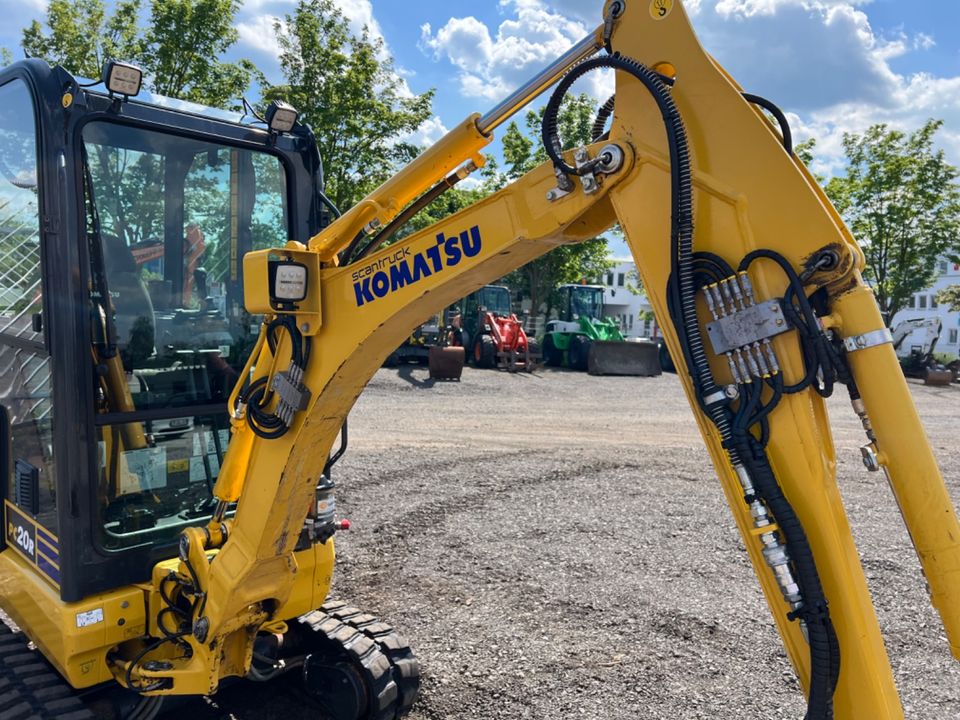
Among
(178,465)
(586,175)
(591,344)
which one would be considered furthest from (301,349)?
(591,344)

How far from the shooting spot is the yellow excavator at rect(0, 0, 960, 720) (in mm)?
1757

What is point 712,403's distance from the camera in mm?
1839

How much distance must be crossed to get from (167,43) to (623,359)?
1283cm

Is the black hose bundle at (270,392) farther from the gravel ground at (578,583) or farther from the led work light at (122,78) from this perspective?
the gravel ground at (578,583)

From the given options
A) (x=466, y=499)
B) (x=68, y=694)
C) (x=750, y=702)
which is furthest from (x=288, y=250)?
(x=466, y=499)

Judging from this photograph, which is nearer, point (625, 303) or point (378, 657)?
point (378, 657)

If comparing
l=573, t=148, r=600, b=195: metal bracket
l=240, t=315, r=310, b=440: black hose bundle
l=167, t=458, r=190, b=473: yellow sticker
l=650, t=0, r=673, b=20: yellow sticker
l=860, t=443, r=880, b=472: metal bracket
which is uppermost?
l=650, t=0, r=673, b=20: yellow sticker

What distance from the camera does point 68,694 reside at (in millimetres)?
2803

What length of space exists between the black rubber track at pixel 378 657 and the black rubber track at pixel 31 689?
1.05 metres

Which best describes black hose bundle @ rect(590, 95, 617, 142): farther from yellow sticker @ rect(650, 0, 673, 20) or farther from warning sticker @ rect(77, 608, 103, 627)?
warning sticker @ rect(77, 608, 103, 627)

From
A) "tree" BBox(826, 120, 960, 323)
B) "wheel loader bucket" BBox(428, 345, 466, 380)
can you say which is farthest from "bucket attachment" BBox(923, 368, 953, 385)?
"wheel loader bucket" BBox(428, 345, 466, 380)

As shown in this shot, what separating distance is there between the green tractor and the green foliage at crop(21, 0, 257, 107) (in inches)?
Result: 427

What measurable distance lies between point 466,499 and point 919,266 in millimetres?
24448

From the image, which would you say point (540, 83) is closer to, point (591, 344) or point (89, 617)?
point (89, 617)
